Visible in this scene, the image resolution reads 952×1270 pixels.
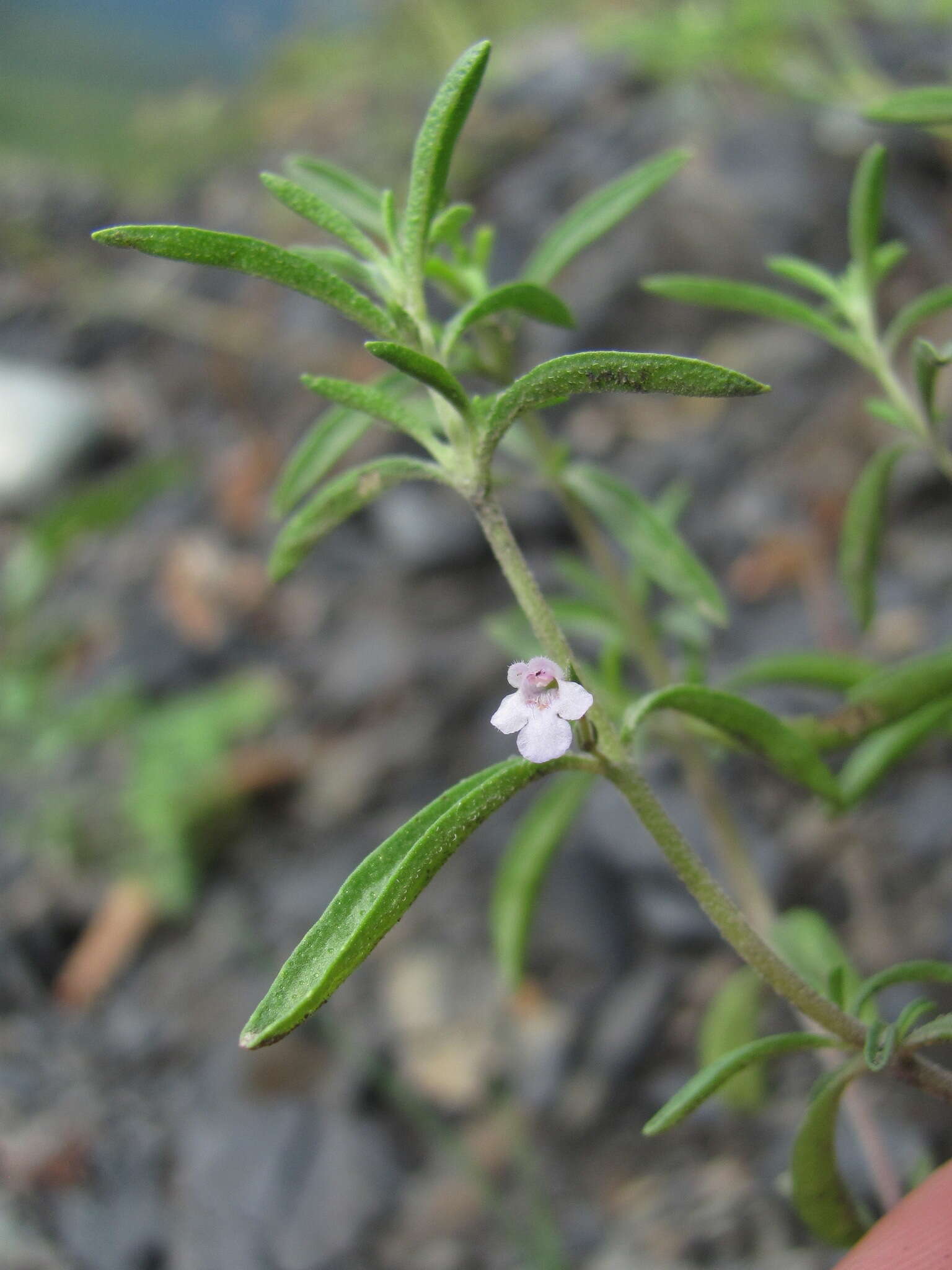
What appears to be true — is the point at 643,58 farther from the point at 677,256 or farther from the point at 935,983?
the point at 935,983

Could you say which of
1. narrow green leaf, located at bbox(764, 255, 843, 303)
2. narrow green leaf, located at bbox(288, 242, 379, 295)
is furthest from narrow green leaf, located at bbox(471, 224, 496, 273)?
narrow green leaf, located at bbox(764, 255, 843, 303)

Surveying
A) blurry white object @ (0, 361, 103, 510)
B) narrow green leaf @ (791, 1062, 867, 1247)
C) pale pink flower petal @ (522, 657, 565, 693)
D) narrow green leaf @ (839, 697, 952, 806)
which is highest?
blurry white object @ (0, 361, 103, 510)

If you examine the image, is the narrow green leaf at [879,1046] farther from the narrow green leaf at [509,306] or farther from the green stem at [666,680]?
the narrow green leaf at [509,306]

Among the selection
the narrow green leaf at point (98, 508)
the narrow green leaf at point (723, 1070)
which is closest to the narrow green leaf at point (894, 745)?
the narrow green leaf at point (723, 1070)

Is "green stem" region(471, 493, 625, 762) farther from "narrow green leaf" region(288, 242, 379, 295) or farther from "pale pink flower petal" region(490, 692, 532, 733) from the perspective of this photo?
"narrow green leaf" region(288, 242, 379, 295)

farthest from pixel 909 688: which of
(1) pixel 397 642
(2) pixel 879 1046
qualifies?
(1) pixel 397 642

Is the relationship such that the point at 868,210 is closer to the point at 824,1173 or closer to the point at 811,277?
the point at 811,277

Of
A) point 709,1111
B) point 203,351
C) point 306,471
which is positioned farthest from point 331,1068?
point 203,351
